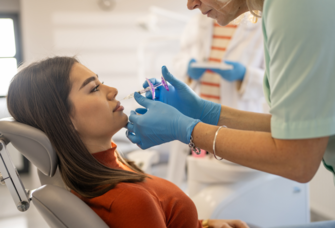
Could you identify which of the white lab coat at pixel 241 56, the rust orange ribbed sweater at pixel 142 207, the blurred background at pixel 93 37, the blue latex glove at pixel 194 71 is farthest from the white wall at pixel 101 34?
the rust orange ribbed sweater at pixel 142 207

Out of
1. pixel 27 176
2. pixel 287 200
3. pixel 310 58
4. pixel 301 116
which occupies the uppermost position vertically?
pixel 310 58

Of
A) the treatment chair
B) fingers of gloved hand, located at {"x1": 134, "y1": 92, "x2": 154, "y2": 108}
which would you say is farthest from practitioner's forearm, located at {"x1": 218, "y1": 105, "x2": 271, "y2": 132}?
the treatment chair

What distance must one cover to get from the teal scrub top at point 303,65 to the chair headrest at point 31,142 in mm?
619

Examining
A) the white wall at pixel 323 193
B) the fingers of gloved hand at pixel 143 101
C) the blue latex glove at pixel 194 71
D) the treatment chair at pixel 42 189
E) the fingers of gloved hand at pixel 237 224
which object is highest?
the fingers of gloved hand at pixel 143 101

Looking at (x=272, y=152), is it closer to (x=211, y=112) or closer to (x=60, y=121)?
(x=211, y=112)

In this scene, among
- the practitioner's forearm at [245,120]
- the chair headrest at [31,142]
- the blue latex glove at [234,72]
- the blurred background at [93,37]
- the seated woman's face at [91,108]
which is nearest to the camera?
the chair headrest at [31,142]

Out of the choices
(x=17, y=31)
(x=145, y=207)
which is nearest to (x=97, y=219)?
(x=145, y=207)

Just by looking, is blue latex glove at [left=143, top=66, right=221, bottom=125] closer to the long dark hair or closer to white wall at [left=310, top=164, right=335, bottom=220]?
the long dark hair

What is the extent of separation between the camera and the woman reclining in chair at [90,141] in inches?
32.7

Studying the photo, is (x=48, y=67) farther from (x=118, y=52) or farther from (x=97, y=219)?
(x=118, y=52)

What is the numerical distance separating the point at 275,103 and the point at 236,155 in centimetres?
17

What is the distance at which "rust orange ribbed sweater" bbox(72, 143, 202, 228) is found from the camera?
80 cm

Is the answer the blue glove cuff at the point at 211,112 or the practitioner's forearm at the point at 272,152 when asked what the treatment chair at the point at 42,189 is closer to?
the practitioner's forearm at the point at 272,152

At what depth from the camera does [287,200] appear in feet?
6.40
